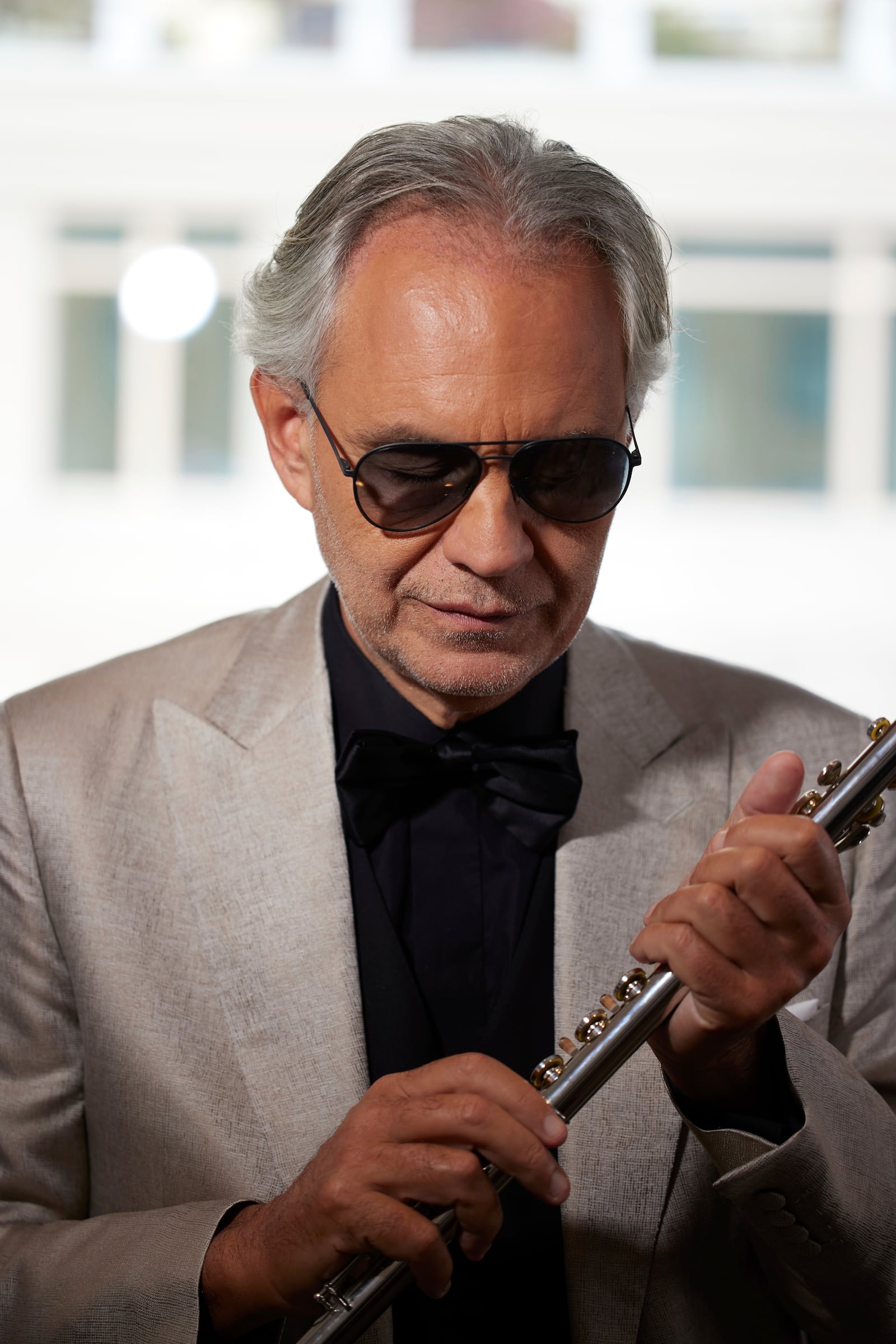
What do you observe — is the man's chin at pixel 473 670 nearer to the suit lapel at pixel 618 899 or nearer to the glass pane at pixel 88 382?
the suit lapel at pixel 618 899

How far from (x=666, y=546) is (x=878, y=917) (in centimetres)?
416

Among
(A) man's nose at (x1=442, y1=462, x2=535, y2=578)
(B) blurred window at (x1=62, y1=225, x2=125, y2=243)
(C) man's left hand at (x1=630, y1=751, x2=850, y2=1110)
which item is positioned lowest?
(C) man's left hand at (x1=630, y1=751, x2=850, y2=1110)

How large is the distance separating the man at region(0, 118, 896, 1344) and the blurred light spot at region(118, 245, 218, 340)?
13.1 feet

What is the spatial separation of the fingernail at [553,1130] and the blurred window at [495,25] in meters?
4.83

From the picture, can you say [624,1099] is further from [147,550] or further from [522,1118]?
[147,550]

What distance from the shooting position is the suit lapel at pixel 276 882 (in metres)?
1.56

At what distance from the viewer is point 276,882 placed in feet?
5.45

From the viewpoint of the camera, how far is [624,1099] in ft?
5.28

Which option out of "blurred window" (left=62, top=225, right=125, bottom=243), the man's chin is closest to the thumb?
the man's chin

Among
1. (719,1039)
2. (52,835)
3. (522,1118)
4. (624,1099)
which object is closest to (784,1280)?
(624,1099)

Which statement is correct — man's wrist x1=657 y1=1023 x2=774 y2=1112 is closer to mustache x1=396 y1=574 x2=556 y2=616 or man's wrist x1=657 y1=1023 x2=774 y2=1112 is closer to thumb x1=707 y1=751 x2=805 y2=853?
thumb x1=707 y1=751 x2=805 y2=853

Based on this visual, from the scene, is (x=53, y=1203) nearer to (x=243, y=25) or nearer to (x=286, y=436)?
(x=286, y=436)

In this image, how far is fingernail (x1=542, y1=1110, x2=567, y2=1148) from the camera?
3.91 ft

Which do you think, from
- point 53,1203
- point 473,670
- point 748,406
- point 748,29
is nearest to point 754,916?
point 473,670
